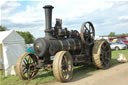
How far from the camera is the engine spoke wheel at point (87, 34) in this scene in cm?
821

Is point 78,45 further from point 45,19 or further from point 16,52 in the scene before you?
point 16,52

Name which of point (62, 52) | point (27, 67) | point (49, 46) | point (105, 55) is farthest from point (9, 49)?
point (105, 55)

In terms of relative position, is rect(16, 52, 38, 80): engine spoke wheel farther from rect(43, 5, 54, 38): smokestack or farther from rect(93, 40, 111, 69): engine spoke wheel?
rect(93, 40, 111, 69): engine spoke wheel

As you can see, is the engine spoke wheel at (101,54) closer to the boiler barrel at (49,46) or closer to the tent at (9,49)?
the boiler barrel at (49,46)

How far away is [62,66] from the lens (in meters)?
6.05

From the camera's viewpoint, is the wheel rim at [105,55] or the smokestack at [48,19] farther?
the wheel rim at [105,55]

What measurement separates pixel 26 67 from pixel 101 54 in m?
3.53

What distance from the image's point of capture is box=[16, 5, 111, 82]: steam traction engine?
6270mm

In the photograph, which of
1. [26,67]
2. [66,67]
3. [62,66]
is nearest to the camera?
[62,66]

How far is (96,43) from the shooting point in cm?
854

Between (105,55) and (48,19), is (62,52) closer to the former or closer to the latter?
(48,19)

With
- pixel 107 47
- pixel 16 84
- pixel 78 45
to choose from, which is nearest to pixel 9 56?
pixel 16 84

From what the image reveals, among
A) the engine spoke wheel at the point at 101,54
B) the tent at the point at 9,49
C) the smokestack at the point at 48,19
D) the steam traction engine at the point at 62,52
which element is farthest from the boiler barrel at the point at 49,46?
the tent at the point at 9,49

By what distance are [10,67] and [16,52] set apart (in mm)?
1056
